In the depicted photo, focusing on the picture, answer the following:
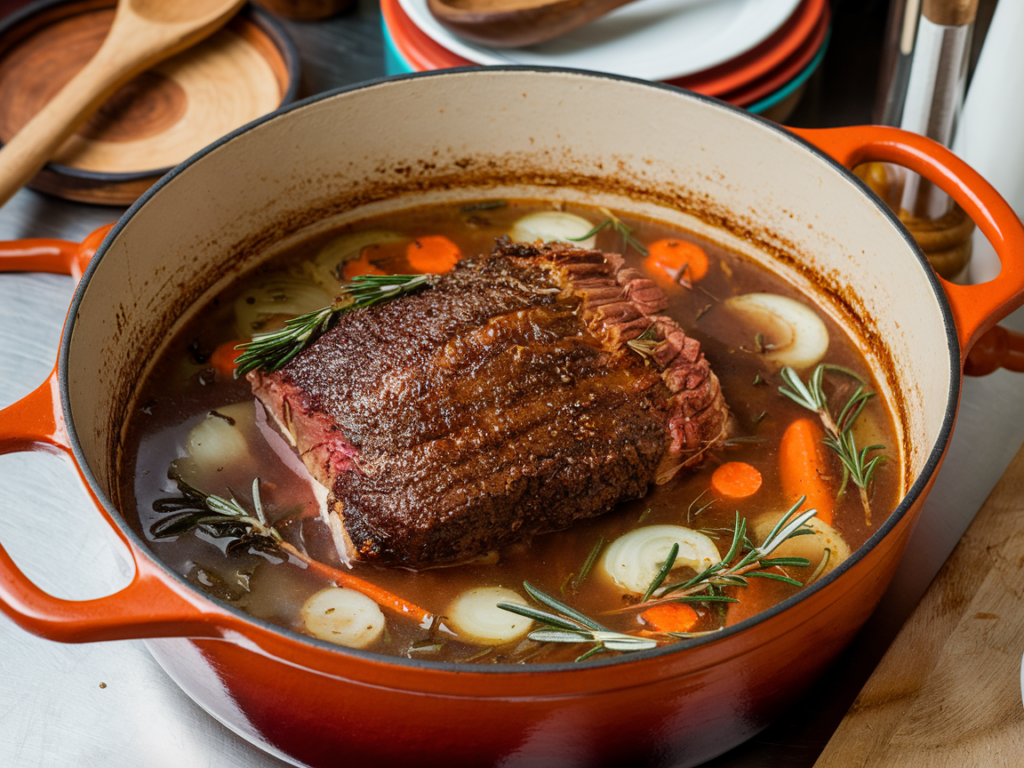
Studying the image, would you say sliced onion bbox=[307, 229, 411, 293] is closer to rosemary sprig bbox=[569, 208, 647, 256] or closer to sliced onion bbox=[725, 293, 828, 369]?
rosemary sprig bbox=[569, 208, 647, 256]

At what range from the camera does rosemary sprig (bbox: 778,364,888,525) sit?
4.45 feet

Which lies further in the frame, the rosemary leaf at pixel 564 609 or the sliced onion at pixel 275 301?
the sliced onion at pixel 275 301

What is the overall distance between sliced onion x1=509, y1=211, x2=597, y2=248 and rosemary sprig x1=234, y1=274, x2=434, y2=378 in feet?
0.96

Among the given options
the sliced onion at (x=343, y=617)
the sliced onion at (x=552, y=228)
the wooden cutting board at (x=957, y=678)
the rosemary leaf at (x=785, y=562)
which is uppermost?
the sliced onion at (x=552, y=228)

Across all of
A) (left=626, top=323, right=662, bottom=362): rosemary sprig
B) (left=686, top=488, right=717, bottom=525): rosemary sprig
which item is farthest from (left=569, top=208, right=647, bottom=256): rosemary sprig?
(left=686, top=488, right=717, bottom=525): rosemary sprig

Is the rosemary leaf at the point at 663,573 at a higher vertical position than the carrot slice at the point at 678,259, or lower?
lower

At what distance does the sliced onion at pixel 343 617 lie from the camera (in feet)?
3.90

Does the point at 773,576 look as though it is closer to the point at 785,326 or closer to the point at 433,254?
the point at 785,326

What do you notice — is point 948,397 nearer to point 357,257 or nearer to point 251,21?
point 357,257

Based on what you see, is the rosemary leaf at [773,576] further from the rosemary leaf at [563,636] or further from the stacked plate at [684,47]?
the stacked plate at [684,47]

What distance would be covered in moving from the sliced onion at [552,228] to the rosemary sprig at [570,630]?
2.31 feet

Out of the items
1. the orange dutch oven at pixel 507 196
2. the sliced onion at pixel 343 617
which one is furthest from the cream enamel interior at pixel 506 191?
the sliced onion at pixel 343 617

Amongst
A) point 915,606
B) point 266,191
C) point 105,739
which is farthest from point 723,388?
point 105,739

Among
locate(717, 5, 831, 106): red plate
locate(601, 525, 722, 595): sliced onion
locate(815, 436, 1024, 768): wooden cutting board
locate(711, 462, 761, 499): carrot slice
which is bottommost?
locate(815, 436, 1024, 768): wooden cutting board
